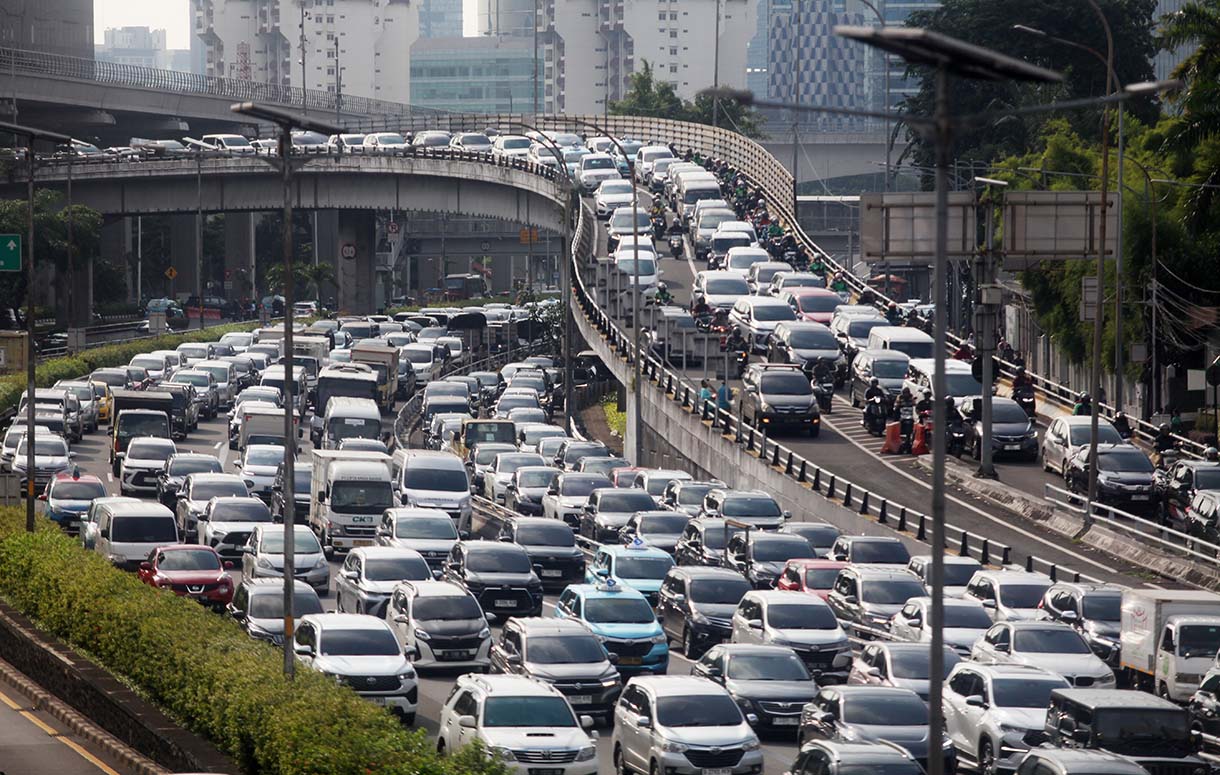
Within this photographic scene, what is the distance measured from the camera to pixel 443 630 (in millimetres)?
30109

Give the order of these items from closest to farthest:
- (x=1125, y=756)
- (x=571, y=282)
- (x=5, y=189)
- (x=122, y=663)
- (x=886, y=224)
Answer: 1. (x=1125, y=756)
2. (x=122, y=663)
3. (x=886, y=224)
4. (x=571, y=282)
5. (x=5, y=189)

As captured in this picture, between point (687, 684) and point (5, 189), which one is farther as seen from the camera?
point (5, 189)

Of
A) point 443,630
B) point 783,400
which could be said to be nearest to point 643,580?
point 443,630

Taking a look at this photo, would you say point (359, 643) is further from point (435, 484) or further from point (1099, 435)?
point (1099, 435)

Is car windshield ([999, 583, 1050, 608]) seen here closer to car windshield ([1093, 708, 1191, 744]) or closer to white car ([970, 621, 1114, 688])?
white car ([970, 621, 1114, 688])

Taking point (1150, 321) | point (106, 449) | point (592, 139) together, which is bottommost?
point (106, 449)

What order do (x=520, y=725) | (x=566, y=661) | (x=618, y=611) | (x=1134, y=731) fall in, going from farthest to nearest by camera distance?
(x=618, y=611), (x=566, y=661), (x=520, y=725), (x=1134, y=731)

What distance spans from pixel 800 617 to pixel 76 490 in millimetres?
20454

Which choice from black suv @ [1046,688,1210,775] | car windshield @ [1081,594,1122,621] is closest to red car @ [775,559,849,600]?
car windshield @ [1081,594,1122,621]

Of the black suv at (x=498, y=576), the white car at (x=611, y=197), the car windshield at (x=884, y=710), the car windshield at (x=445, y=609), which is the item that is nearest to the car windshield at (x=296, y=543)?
the black suv at (x=498, y=576)

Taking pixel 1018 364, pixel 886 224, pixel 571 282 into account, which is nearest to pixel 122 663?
pixel 886 224

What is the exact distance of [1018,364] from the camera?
62031 mm

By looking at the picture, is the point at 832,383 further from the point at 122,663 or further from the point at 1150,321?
the point at 122,663

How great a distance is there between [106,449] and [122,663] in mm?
34951
